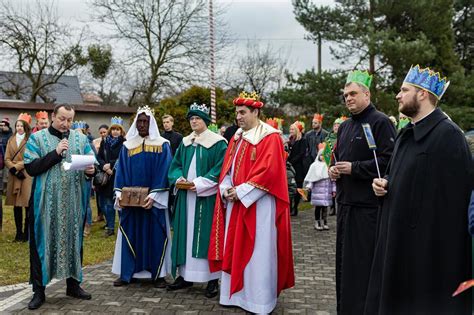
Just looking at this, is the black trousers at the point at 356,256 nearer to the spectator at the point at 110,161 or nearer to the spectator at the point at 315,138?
the spectator at the point at 110,161

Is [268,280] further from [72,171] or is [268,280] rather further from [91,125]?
[91,125]

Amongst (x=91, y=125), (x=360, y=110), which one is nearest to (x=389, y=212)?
(x=360, y=110)

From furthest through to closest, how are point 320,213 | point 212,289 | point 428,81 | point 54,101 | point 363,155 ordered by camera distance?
point 54,101, point 320,213, point 212,289, point 363,155, point 428,81

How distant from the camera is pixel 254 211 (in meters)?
4.80

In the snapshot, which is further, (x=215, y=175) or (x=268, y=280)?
(x=215, y=175)

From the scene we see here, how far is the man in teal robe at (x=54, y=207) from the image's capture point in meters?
4.86

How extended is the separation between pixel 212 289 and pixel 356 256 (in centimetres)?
195

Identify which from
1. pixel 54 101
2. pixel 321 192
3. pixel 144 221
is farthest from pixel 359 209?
pixel 54 101

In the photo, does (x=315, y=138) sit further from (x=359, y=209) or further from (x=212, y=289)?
(x=359, y=209)

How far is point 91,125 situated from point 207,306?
567 inches

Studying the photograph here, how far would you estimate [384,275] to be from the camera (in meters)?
3.28

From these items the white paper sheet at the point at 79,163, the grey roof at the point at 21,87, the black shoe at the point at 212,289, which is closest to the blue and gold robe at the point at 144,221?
the black shoe at the point at 212,289

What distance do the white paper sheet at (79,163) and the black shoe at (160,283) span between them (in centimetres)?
174

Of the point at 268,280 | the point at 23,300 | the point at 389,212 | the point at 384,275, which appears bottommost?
the point at 23,300
